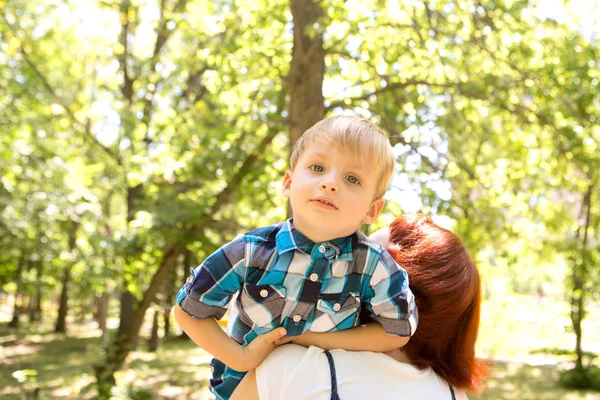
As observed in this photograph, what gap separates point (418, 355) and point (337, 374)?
432 mm

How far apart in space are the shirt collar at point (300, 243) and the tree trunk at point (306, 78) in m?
2.83

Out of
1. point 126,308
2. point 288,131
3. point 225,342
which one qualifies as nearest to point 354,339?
point 225,342

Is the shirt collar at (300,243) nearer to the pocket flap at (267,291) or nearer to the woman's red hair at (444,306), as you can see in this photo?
the pocket flap at (267,291)

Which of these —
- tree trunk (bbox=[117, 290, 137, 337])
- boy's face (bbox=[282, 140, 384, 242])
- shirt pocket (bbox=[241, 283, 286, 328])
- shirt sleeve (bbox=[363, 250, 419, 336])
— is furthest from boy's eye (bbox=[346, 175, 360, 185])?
tree trunk (bbox=[117, 290, 137, 337])

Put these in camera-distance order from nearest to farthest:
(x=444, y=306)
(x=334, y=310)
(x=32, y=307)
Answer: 1. (x=334, y=310)
2. (x=444, y=306)
3. (x=32, y=307)

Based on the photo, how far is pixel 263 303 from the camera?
5.51 feet

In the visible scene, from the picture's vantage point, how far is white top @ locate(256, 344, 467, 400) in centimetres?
165

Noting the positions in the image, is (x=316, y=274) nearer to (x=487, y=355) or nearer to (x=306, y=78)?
(x=306, y=78)

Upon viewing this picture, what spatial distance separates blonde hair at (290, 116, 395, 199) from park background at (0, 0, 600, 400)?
983mm

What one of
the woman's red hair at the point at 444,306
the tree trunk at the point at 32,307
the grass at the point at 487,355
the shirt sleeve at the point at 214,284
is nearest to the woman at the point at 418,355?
the woman's red hair at the point at 444,306

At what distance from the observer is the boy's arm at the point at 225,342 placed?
5.42ft

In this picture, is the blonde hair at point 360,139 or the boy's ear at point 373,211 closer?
the blonde hair at point 360,139

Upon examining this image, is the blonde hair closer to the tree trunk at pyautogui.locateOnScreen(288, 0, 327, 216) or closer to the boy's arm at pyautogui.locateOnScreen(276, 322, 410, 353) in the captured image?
the boy's arm at pyautogui.locateOnScreen(276, 322, 410, 353)

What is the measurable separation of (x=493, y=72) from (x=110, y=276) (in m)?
5.38
